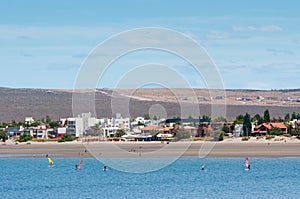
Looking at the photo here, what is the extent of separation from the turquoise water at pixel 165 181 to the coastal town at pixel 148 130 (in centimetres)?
4668

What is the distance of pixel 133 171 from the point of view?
62594 millimetres

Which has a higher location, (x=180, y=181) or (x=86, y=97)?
(x=86, y=97)

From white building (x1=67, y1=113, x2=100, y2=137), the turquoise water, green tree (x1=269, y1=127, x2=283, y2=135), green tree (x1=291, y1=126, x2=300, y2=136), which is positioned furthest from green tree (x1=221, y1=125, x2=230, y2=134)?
the turquoise water

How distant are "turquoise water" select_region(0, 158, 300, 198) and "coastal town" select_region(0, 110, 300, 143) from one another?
46.7 m

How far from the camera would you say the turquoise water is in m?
45.2

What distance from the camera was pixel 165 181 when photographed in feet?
174

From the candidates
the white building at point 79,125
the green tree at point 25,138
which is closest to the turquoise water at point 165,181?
the green tree at point 25,138

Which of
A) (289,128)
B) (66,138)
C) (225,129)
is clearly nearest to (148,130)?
(66,138)

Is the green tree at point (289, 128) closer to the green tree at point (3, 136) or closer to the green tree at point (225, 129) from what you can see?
the green tree at point (225, 129)

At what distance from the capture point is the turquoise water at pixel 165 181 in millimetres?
45188

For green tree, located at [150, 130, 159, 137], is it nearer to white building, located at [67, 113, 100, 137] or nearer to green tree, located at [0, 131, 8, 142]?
white building, located at [67, 113, 100, 137]

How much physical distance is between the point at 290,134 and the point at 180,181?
6947cm

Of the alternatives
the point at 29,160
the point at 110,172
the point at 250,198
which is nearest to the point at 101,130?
the point at 29,160

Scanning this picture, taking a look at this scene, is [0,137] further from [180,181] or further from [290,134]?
[180,181]
